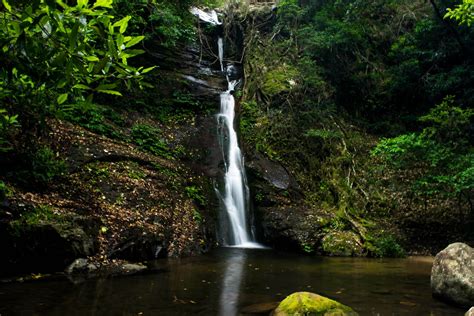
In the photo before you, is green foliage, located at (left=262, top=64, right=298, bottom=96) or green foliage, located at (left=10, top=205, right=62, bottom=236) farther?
green foliage, located at (left=262, top=64, right=298, bottom=96)

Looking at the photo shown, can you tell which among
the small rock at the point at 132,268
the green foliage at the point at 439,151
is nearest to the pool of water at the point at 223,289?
the small rock at the point at 132,268

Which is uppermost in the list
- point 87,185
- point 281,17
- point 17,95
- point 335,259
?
point 281,17

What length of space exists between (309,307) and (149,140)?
9.15 metres

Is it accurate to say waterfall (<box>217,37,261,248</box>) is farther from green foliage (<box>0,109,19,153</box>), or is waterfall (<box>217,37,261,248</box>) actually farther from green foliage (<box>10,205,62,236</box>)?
green foliage (<box>0,109,19,153</box>)

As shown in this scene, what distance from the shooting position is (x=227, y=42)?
20.0 m

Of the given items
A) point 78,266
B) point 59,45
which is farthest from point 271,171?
point 59,45

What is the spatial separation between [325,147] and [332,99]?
3.59 m

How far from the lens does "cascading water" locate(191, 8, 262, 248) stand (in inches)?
484

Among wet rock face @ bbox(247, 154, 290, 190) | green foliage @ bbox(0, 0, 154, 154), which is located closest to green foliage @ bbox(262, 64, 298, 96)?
wet rock face @ bbox(247, 154, 290, 190)

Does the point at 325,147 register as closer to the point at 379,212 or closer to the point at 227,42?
the point at 379,212

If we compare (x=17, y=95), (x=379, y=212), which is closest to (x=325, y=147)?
(x=379, y=212)

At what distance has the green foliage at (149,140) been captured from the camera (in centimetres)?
1240

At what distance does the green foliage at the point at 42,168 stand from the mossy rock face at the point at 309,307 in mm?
5870

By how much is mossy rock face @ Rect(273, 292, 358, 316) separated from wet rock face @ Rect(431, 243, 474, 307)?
83.6 inches
